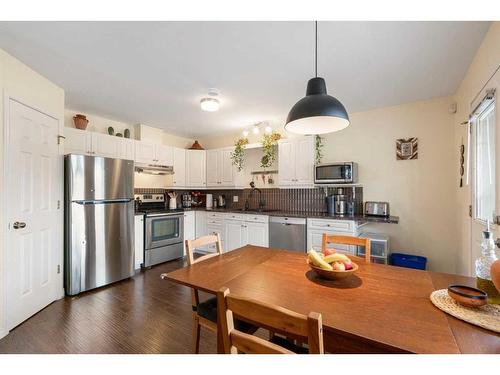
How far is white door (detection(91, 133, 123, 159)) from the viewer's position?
340 cm

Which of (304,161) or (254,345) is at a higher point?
(304,161)

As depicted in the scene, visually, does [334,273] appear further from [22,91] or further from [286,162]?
[22,91]

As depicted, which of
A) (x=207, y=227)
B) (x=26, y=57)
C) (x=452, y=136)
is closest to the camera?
(x=26, y=57)

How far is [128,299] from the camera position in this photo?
2705 millimetres

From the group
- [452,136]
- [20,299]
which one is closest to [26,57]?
[20,299]

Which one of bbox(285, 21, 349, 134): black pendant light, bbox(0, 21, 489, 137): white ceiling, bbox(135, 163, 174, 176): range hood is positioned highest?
bbox(0, 21, 489, 137): white ceiling

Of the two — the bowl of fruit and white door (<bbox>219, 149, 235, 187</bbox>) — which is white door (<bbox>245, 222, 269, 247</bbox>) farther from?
the bowl of fruit

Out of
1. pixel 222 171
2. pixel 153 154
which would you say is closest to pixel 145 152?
pixel 153 154

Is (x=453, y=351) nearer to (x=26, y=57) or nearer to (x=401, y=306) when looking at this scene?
(x=401, y=306)

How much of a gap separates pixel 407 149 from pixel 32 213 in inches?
176

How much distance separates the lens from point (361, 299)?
1087 millimetres

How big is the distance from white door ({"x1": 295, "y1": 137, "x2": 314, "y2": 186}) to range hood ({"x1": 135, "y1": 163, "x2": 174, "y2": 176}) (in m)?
2.38

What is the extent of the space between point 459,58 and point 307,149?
1.99 metres

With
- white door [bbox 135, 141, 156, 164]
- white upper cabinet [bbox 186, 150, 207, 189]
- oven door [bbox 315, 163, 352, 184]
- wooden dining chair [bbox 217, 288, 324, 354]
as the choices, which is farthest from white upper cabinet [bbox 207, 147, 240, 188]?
wooden dining chair [bbox 217, 288, 324, 354]
